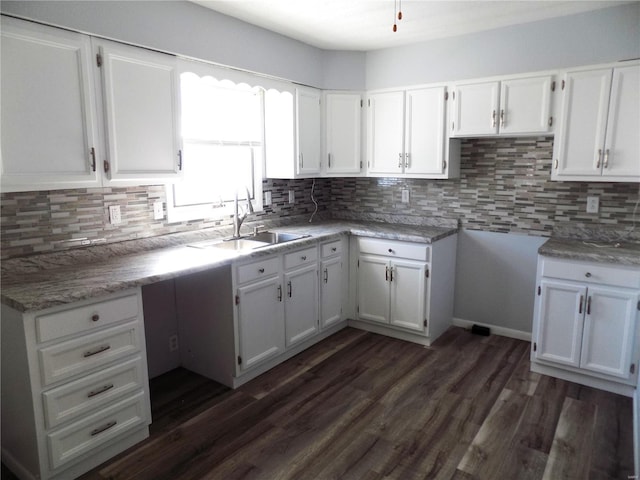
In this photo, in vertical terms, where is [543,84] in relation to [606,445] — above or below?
above

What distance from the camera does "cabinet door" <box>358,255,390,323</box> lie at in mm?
3596

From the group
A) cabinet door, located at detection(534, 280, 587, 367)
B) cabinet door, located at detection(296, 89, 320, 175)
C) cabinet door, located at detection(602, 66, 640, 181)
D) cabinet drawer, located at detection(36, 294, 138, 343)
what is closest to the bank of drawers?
cabinet drawer, located at detection(36, 294, 138, 343)

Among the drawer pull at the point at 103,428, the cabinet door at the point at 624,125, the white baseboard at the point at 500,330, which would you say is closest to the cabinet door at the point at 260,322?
the drawer pull at the point at 103,428

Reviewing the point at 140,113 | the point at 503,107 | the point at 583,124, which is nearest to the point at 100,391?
the point at 140,113

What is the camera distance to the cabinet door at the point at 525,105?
3.04m

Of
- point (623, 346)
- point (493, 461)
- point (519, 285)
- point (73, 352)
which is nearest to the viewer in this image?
point (73, 352)

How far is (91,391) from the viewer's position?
2057 mm

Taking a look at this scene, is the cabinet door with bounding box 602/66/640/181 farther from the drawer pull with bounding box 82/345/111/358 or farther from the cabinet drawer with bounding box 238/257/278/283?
the drawer pull with bounding box 82/345/111/358

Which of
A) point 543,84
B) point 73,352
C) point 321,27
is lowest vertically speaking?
point 73,352

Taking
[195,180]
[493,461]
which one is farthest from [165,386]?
[493,461]

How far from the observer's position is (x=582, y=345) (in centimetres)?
281

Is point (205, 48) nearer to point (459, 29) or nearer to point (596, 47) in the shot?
point (459, 29)

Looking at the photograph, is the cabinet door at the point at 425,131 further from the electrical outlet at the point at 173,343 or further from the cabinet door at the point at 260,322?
the electrical outlet at the point at 173,343

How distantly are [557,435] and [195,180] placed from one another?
9.06 ft
